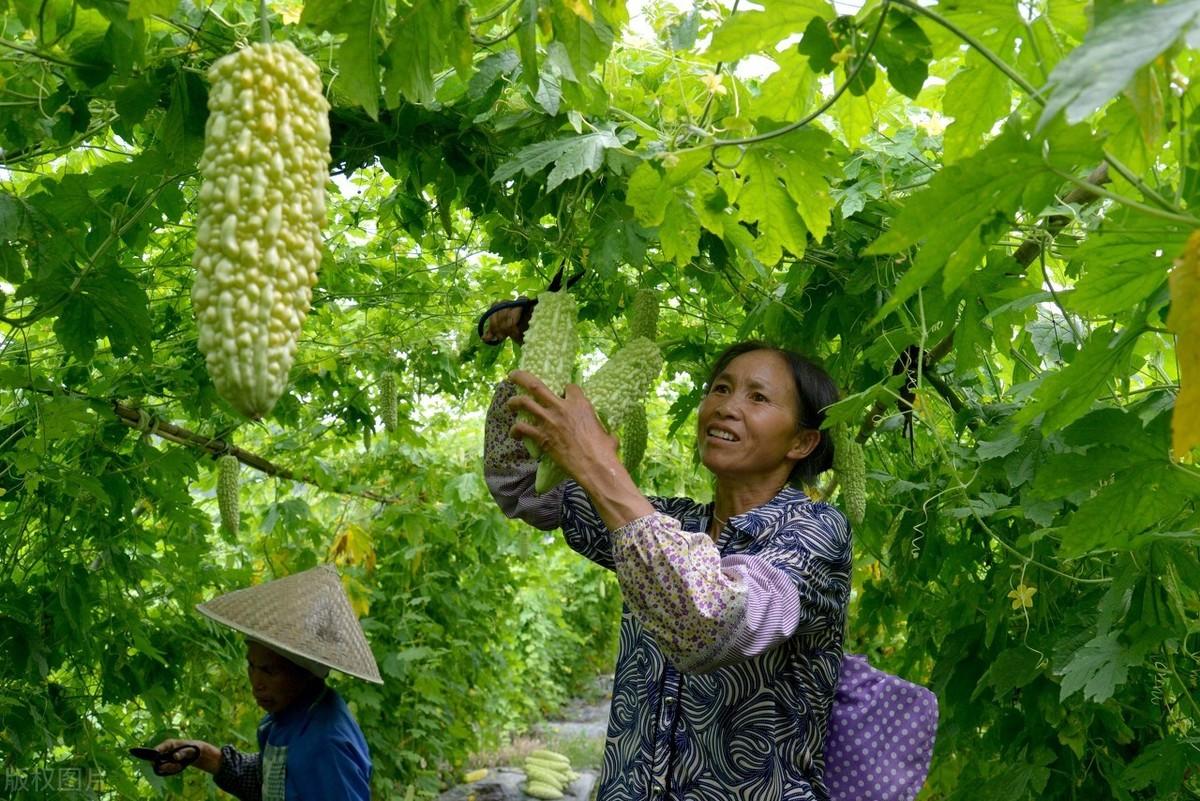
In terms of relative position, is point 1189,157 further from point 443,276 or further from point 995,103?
point 443,276

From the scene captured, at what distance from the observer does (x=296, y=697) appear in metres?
3.96

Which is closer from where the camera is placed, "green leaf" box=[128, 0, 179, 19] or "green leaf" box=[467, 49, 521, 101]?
"green leaf" box=[128, 0, 179, 19]

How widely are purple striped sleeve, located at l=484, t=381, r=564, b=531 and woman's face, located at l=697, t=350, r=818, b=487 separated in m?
0.39

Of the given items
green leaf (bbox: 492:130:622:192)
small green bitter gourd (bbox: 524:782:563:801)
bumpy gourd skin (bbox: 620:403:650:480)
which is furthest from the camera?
small green bitter gourd (bbox: 524:782:563:801)

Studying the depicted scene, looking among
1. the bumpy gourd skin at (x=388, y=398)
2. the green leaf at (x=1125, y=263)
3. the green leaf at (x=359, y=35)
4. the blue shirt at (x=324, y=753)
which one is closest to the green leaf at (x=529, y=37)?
the green leaf at (x=359, y=35)

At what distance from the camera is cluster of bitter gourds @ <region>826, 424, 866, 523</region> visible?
119 inches

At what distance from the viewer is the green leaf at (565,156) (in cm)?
224

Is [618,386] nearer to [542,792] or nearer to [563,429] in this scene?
[563,429]

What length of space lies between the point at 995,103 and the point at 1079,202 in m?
1.07

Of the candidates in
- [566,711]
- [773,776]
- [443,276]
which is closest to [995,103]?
[773,776]

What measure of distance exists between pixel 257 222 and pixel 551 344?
1031mm

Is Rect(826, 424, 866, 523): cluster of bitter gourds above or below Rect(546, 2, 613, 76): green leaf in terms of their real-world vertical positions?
below

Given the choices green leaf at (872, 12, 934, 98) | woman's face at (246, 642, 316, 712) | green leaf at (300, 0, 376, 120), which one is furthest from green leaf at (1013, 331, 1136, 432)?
woman's face at (246, 642, 316, 712)

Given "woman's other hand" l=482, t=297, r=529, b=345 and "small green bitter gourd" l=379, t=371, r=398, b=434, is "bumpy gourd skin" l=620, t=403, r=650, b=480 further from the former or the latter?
"small green bitter gourd" l=379, t=371, r=398, b=434
